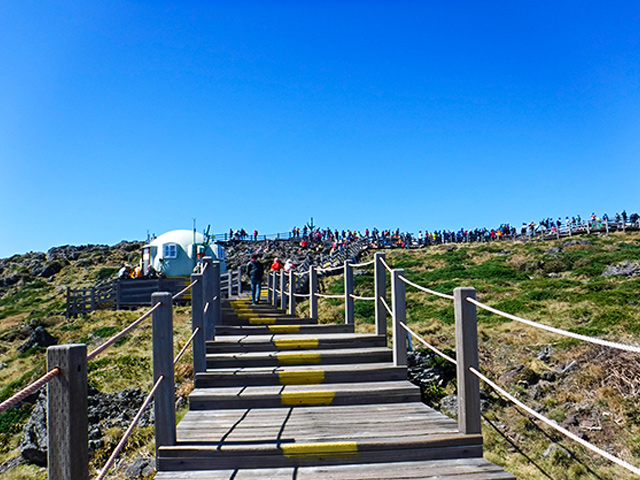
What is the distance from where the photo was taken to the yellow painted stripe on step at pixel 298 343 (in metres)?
6.32

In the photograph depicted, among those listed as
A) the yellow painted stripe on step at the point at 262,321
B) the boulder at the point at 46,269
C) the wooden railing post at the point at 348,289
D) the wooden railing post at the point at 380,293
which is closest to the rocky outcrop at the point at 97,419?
the yellow painted stripe on step at the point at 262,321

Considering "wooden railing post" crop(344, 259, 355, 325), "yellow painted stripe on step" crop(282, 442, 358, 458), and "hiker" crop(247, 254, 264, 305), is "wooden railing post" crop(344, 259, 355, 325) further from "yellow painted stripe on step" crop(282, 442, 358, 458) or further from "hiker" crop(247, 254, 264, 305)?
"hiker" crop(247, 254, 264, 305)

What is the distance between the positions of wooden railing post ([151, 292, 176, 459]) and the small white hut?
2788 centimetres

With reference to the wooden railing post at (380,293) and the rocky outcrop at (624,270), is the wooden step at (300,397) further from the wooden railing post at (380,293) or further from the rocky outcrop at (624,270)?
the rocky outcrop at (624,270)

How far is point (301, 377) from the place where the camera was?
17.8 feet

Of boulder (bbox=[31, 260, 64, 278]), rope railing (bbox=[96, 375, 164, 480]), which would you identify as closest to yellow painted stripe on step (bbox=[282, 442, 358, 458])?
rope railing (bbox=[96, 375, 164, 480])

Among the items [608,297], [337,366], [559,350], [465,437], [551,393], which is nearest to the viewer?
[465,437]

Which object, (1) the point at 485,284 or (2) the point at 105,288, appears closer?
(1) the point at 485,284

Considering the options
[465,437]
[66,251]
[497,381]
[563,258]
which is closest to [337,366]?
[465,437]

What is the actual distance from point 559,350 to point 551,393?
1.89 metres

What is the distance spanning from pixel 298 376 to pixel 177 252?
27.9 m

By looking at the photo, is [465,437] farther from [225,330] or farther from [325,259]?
[325,259]

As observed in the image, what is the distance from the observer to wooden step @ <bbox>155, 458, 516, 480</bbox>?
3.47 meters

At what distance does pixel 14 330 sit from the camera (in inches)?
893
